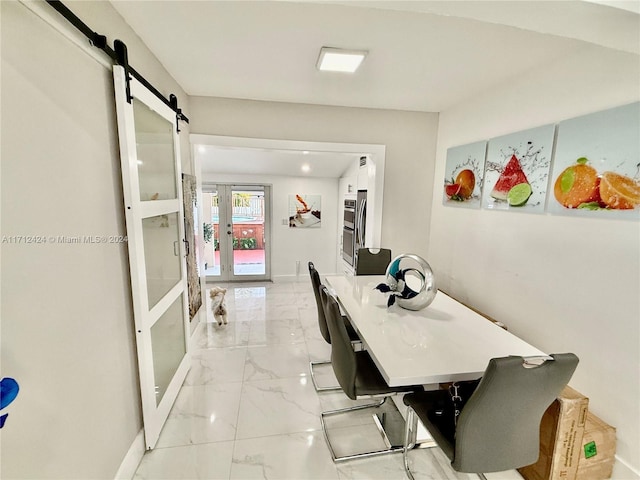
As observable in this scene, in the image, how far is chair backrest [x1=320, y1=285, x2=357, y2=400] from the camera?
1.54 metres

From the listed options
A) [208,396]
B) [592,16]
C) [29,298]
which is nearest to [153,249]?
[29,298]

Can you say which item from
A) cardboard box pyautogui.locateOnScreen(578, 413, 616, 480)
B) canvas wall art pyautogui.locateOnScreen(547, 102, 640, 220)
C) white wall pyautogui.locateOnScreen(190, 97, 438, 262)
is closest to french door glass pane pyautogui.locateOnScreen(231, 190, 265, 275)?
white wall pyautogui.locateOnScreen(190, 97, 438, 262)

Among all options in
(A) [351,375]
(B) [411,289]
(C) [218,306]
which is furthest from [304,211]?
(A) [351,375]

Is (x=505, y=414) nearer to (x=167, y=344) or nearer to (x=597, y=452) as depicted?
(x=597, y=452)

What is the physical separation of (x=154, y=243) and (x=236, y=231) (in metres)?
3.29

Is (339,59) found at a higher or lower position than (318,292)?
higher

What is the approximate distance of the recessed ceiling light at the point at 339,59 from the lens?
6.00ft

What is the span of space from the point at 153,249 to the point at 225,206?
3.24m

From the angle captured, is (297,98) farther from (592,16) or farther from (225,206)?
(225,206)

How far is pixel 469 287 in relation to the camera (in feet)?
8.92

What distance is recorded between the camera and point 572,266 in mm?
1764

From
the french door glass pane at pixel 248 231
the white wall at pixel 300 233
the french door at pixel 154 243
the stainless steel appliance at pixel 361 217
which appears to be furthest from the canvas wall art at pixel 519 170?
the french door glass pane at pixel 248 231

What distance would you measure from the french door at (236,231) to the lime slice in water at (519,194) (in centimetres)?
375

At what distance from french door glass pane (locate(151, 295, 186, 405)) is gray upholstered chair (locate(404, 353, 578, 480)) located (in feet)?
5.73
